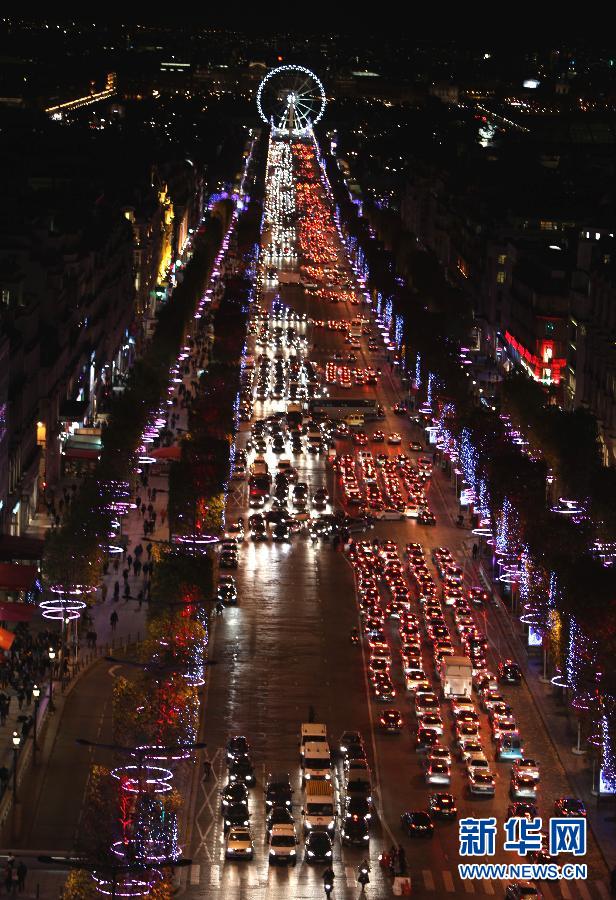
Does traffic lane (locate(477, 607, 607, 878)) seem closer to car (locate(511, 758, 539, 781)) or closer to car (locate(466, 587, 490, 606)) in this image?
car (locate(511, 758, 539, 781))

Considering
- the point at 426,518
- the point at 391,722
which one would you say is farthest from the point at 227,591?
the point at 426,518

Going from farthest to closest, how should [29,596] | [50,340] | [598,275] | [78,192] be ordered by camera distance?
1. [78,192]
2. [598,275]
3. [50,340]
4. [29,596]

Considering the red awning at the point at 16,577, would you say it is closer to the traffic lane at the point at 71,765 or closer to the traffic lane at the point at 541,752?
the traffic lane at the point at 71,765

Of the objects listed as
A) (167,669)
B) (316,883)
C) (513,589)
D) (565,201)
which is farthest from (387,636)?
(565,201)

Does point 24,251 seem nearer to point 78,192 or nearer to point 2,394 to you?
point 2,394

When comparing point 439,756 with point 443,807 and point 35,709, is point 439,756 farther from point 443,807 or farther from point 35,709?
point 35,709

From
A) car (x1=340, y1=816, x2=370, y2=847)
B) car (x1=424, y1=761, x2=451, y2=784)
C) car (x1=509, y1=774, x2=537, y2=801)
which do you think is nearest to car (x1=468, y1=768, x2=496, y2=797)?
car (x1=509, y1=774, x2=537, y2=801)

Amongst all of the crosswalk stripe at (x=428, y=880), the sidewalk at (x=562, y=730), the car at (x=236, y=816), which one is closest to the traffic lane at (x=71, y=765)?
the car at (x=236, y=816)
